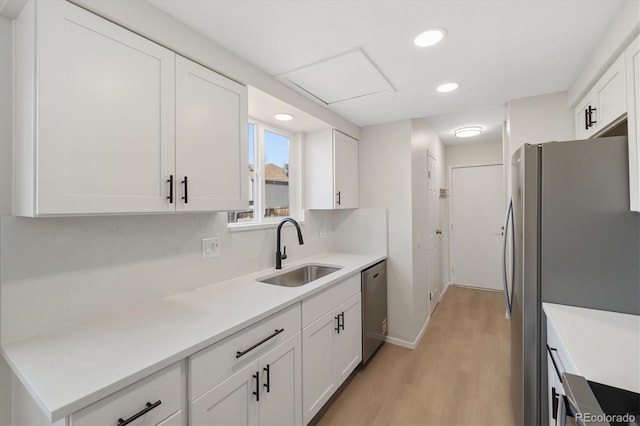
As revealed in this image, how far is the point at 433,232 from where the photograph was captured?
370 centimetres

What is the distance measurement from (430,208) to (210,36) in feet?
9.75

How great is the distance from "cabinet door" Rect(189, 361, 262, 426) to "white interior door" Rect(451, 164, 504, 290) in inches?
168

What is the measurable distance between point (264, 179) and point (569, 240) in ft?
6.69

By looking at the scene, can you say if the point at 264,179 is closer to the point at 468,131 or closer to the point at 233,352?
the point at 233,352

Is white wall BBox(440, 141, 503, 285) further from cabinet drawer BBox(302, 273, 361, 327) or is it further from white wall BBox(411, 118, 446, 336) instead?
cabinet drawer BBox(302, 273, 361, 327)

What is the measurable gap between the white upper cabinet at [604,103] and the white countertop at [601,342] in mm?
974

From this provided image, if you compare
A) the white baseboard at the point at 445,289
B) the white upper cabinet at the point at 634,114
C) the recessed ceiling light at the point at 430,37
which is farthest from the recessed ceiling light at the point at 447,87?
the white baseboard at the point at 445,289

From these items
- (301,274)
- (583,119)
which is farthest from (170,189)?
(583,119)

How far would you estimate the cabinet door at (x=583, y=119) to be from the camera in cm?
180

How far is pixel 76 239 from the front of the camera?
1221 mm

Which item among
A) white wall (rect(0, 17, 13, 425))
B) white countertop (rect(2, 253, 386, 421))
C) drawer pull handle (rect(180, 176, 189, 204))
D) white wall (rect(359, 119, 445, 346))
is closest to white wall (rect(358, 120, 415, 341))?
white wall (rect(359, 119, 445, 346))

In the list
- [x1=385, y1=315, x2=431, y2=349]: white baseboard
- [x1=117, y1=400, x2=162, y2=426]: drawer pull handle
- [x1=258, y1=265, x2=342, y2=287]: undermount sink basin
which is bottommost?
[x1=385, y1=315, x2=431, y2=349]: white baseboard

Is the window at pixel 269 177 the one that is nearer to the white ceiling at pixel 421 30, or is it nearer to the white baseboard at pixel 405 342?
the white ceiling at pixel 421 30

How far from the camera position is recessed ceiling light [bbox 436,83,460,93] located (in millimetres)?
2059
